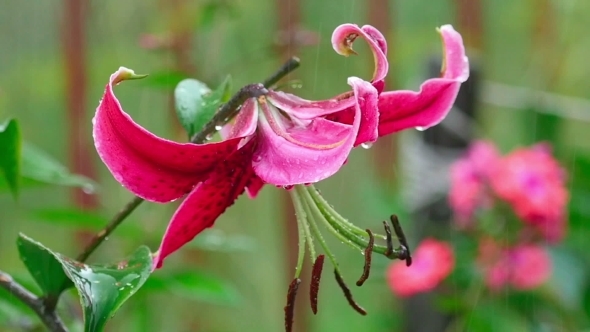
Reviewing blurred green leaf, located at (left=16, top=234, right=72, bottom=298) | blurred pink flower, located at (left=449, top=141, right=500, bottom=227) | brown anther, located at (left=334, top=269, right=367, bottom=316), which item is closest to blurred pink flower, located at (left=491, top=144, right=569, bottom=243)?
→ blurred pink flower, located at (left=449, top=141, right=500, bottom=227)

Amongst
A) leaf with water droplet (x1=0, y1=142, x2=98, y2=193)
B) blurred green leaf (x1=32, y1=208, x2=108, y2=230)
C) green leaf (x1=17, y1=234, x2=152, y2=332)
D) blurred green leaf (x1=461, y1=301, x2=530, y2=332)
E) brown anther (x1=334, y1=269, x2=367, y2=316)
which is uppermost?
green leaf (x1=17, y1=234, x2=152, y2=332)

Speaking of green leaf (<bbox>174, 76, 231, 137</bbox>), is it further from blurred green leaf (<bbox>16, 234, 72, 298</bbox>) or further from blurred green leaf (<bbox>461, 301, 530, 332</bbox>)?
blurred green leaf (<bbox>461, 301, 530, 332</bbox>)

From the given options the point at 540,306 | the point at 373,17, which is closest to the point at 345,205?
the point at 373,17

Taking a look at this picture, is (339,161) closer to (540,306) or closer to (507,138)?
(540,306)

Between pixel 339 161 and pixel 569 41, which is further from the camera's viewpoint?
pixel 569 41

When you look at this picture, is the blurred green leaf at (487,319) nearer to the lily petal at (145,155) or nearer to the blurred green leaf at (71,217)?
the blurred green leaf at (71,217)

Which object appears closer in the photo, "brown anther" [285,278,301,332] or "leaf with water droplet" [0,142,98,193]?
"brown anther" [285,278,301,332]

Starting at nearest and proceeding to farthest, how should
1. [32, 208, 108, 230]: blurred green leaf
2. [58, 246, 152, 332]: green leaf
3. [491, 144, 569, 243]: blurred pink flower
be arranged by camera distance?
[58, 246, 152, 332]: green leaf → [32, 208, 108, 230]: blurred green leaf → [491, 144, 569, 243]: blurred pink flower
